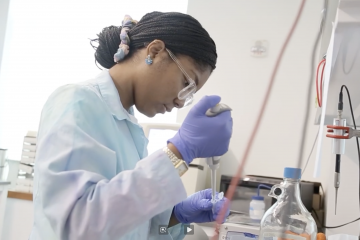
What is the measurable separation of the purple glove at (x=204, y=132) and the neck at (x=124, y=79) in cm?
22

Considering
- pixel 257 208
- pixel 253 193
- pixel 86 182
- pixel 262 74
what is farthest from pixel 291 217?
pixel 262 74

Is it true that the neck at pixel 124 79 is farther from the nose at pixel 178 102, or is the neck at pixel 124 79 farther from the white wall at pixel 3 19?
the white wall at pixel 3 19

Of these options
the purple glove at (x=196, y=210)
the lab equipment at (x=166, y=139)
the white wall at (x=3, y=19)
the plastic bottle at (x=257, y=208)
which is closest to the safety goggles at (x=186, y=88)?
the purple glove at (x=196, y=210)

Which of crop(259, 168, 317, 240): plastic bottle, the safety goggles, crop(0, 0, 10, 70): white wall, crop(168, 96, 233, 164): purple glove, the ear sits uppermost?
crop(0, 0, 10, 70): white wall

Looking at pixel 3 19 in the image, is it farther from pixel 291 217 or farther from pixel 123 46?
pixel 291 217

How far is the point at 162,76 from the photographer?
89 cm

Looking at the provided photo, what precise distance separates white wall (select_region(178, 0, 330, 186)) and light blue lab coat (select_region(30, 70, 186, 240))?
4.34 feet

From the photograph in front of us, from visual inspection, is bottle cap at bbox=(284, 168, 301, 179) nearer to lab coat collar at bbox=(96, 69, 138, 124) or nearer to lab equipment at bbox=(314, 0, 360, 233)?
lab equipment at bbox=(314, 0, 360, 233)

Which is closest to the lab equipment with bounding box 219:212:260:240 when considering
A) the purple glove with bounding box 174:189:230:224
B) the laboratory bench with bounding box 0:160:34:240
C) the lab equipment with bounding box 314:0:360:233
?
the purple glove with bounding box 174:189:230:224

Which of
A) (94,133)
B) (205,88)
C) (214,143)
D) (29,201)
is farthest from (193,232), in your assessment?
(29,201)

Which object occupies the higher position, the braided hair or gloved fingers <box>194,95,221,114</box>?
the braided hair

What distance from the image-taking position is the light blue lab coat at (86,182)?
0.63 metres

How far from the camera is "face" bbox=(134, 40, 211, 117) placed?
35.2 inches

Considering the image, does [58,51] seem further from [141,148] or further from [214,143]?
[214,143]
